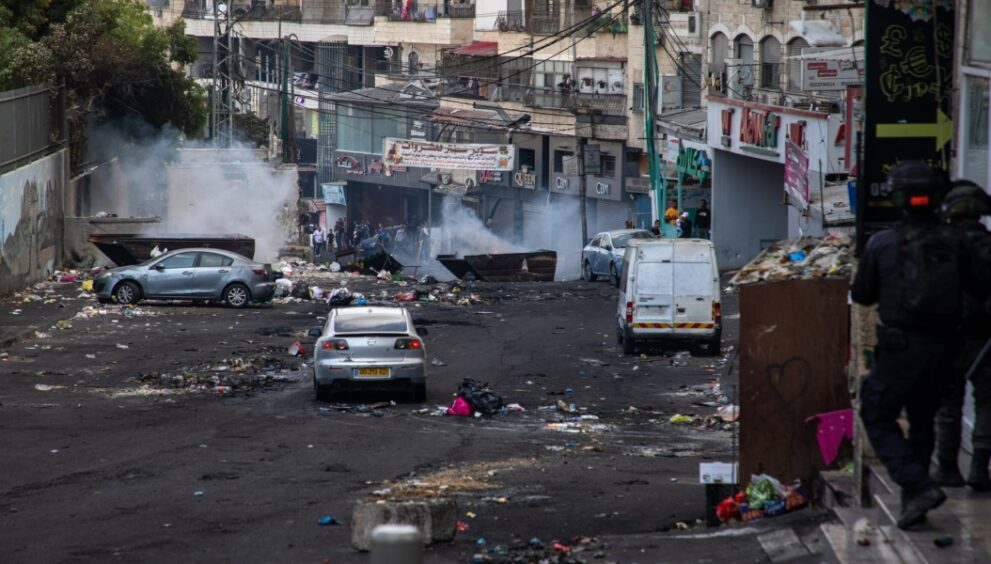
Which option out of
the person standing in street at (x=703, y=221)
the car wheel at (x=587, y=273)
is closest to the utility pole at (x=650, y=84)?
the person standing in street at (x=703, y=221)

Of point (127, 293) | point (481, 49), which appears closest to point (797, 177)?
point (127, 293)

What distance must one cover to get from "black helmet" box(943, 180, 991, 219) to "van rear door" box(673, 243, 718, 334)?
1620 centimetres

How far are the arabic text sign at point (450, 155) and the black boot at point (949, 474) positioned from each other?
46.3 metres

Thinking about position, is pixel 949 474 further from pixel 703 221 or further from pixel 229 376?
pixel 703 221

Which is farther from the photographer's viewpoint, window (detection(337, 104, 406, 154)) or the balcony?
the balcony

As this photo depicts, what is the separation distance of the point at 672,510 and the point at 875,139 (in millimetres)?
3322

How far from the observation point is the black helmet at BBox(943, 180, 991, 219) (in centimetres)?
801

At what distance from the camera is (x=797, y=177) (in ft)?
97.8

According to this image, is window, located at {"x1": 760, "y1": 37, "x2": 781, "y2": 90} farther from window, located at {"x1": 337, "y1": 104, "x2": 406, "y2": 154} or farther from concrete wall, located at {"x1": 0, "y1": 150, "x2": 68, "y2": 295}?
window, located at {"x1": 337, "y1": 104, "x2": 406, "y2": 154}

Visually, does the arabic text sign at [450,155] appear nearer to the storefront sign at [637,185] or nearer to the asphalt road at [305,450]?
the storefront sign at [637,185]

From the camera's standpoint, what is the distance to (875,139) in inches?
398

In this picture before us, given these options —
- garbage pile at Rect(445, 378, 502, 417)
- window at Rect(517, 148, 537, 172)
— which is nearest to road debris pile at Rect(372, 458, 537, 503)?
garbage pile at Rect(445, 378, 502, 417)

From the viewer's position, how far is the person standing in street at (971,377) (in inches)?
311

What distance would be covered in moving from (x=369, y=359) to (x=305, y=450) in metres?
4.10
